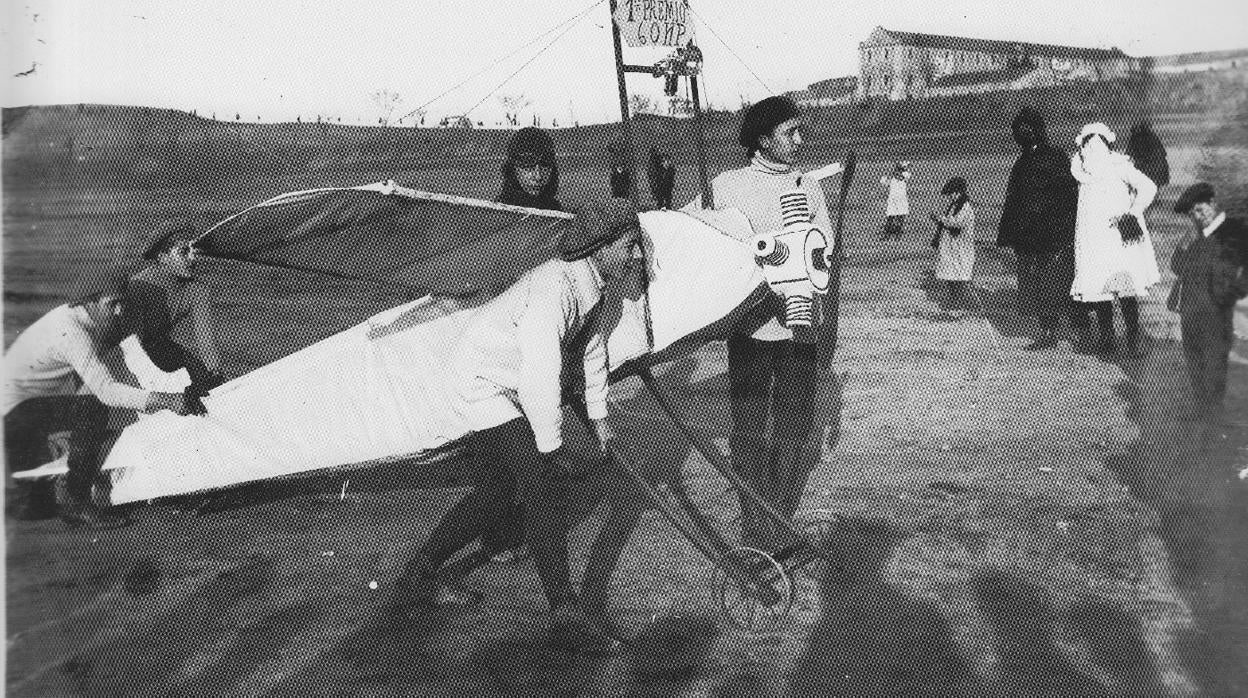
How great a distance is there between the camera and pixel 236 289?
11656 millimetres

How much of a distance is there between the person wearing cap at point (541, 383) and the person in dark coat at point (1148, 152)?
4470 mm

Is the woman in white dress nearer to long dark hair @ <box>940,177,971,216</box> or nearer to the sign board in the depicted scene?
long dark hair @ <box>940,177,971,216</box>

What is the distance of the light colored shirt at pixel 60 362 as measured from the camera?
4.55 meters

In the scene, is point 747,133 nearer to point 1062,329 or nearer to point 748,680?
point 748,680

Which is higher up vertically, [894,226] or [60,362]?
[60,362]

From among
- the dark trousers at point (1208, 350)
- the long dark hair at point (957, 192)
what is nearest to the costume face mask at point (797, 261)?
the dark trousers at point (1208, 350)

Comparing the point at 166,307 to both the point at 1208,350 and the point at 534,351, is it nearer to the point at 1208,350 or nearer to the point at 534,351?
the point at 534,351

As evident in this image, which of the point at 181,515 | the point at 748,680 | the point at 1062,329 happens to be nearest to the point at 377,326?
the point at 181,515

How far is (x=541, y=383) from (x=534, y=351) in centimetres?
11

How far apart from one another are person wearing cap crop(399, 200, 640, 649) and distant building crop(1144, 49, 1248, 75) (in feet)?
10.4

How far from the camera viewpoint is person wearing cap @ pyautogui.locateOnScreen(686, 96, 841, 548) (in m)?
4.33

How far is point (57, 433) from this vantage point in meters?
4.81

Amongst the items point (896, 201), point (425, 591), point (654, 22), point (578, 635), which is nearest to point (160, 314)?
point (425, 591)

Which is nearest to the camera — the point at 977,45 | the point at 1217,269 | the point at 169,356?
the point at 169,356
